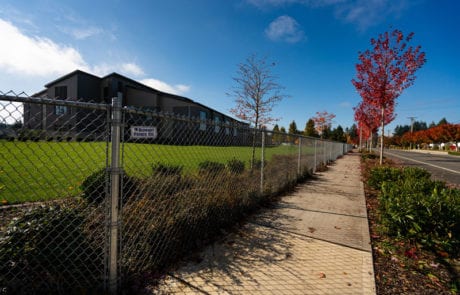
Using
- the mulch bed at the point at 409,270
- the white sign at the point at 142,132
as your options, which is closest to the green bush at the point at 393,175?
the mulch bed at the point at 409,270

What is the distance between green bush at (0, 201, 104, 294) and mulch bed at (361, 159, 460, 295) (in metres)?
2.90

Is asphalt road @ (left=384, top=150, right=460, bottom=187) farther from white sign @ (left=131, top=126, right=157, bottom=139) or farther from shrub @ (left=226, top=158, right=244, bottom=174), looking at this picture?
white sign @ (left=131, top=126, right=157, bottom=139)

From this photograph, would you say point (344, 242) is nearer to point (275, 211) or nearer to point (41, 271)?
point (275, 211)

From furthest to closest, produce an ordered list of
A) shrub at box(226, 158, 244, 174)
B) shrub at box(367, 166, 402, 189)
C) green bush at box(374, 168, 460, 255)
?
shrub at box(367, 166, 402, 189) < shrub at box(226, 158, 244, 174) < green bush at box(374, 168, 460, 255)

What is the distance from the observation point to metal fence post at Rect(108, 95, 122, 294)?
6.14 feet

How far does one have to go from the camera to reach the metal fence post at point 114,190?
73.6 inches

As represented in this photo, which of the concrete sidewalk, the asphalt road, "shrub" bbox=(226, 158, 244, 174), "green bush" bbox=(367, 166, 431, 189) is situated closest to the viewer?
the concrete sidewalk

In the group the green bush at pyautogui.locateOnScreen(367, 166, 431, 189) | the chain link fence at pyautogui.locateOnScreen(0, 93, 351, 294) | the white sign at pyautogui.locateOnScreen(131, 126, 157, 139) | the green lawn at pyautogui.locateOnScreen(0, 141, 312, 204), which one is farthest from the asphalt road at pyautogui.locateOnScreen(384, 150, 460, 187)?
the white sign at pyautogui.locateOnScreen(131, 126, 157, 139)

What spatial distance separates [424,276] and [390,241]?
2.81ft

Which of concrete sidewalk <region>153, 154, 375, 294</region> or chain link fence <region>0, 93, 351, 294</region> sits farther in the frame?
concrete sidewalk <region>153, 154, 375, 294</region>

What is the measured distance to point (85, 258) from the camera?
2213mm

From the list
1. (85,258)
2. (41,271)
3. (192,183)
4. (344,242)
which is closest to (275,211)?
(344,242)

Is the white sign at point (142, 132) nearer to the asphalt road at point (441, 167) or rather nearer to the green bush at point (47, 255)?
the green bush at point (47, 255)

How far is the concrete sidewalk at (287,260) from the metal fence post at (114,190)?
1.44 ft
